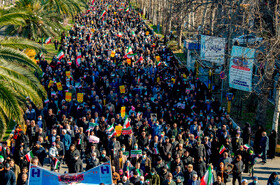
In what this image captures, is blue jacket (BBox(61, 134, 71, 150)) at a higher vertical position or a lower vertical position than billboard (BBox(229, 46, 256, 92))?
lower

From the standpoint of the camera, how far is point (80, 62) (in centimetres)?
2622

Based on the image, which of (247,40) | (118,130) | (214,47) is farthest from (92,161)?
(247,40)

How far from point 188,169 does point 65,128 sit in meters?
5.10

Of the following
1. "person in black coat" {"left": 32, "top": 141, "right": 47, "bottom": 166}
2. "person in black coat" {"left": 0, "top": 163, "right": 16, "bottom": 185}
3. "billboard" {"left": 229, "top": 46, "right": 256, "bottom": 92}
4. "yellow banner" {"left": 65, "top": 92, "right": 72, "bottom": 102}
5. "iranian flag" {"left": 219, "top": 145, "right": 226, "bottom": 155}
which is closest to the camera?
"person in black coat" {"left": 0, "top": 163, "right": 16, "bottom": 185}

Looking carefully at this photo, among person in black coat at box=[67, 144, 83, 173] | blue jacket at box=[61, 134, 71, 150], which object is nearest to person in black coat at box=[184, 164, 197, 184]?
person in black coat at box=[67, 144, 83, 173]

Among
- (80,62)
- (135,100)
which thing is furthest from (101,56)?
(135,100)

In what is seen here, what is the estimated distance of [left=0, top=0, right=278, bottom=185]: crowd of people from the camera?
40.7ft

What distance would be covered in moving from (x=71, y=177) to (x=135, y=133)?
4805 millimetres

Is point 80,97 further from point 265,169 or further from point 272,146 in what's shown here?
point 265,169

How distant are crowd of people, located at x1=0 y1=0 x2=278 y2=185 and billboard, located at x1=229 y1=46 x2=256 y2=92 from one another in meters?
1.39

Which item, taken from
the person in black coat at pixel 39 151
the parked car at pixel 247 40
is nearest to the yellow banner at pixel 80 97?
the person in black coat at pixel 39 151

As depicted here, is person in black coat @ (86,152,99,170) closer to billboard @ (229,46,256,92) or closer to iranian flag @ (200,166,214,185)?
iranian flag @ (200,166,214,185)

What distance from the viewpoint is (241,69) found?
17219mm

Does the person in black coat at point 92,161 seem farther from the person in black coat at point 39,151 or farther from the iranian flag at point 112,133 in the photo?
the iranian flag at point 112,133
